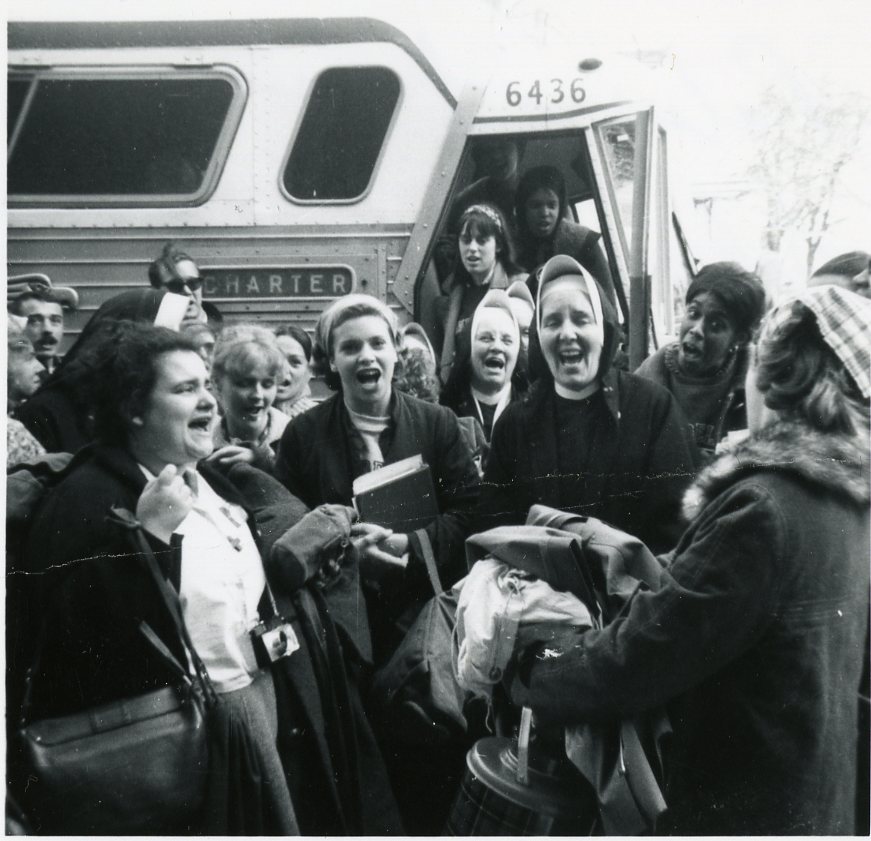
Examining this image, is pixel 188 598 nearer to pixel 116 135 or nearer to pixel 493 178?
pixel 116 135

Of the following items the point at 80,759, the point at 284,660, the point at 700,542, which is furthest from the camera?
the point at 284,660

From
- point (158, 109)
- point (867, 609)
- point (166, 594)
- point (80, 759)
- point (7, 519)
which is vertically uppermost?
point (158, 109)

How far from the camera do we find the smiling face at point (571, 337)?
9.37 ft

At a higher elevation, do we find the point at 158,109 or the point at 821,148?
the point at 158,109

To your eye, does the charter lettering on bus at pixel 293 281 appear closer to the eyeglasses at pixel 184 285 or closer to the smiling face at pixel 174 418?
the eyeglasses at pixel 184 285

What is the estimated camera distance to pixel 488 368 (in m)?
3.05

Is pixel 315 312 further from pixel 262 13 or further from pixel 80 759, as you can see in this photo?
pixel 80 759

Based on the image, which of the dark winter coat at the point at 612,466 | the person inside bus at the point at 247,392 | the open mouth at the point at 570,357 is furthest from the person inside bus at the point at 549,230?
the person inside bus at the point at 247,392

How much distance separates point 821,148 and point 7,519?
9.39ft

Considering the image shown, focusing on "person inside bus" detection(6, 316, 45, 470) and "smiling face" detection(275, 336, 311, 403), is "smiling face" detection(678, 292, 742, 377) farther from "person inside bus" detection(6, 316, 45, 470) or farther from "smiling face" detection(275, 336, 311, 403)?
"person inside bus" detection(6, 316, 45, 470)

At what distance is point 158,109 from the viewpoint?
2971 mm

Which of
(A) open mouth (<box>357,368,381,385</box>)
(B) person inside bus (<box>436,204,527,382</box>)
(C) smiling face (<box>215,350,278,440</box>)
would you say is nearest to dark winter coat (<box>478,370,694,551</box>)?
(B) person inside bus (<box>436,204,527,382</box>)

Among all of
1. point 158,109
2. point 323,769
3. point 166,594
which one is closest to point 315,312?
point 158,109

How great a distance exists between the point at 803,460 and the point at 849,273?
1.16 metres
